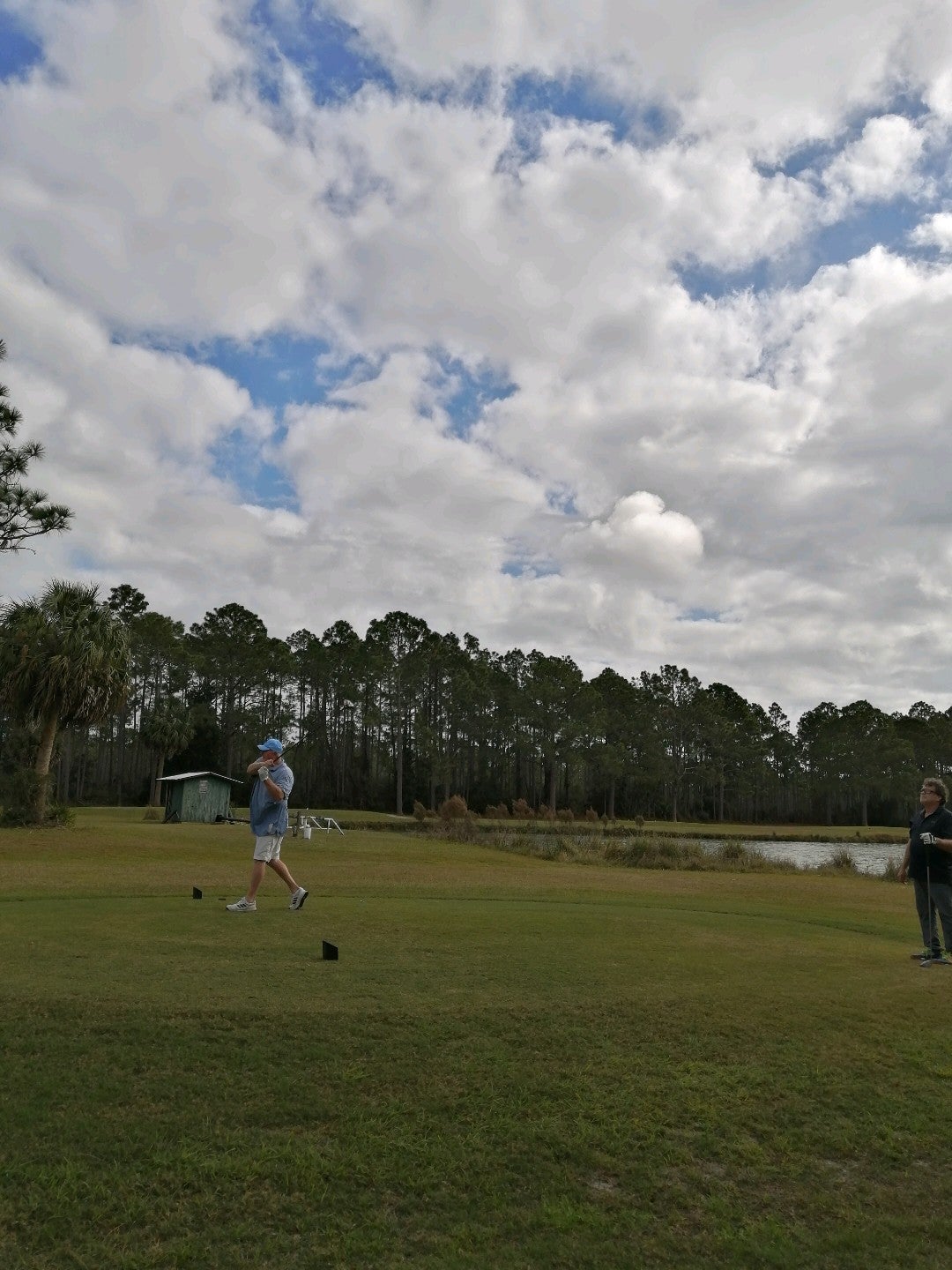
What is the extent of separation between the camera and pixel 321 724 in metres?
100

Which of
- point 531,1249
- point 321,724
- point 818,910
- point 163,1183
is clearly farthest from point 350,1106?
point 321,724

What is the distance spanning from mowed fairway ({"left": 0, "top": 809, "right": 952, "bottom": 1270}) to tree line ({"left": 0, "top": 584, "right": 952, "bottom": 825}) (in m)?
67.2

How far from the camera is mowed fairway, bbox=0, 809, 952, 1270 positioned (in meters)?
3.84

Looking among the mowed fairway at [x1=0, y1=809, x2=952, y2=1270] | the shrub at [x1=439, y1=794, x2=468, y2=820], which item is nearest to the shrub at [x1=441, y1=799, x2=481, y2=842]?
the shrub at [x1=439, y1=794, x2=468, y2=820]

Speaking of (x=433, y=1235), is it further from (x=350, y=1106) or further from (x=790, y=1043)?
(x=790, y=1043)

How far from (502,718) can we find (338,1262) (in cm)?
10076

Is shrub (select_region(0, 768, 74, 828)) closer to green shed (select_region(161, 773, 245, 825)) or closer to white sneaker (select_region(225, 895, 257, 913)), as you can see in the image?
green shed (select_region(161, 773, 245, 825))

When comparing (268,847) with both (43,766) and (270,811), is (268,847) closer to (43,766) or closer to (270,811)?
(270,811)

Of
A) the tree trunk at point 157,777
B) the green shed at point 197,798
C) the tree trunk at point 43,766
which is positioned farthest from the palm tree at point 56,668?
the tree trunk at point 157,777

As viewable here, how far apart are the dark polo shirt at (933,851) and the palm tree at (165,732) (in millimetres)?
65566

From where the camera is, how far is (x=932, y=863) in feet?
34.2

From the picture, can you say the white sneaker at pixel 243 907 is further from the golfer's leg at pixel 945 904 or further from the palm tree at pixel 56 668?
the palm tree at pixel 56 668

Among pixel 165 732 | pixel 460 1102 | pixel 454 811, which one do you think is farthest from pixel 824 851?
pixel 460 1102

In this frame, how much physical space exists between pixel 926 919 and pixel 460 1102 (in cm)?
762
